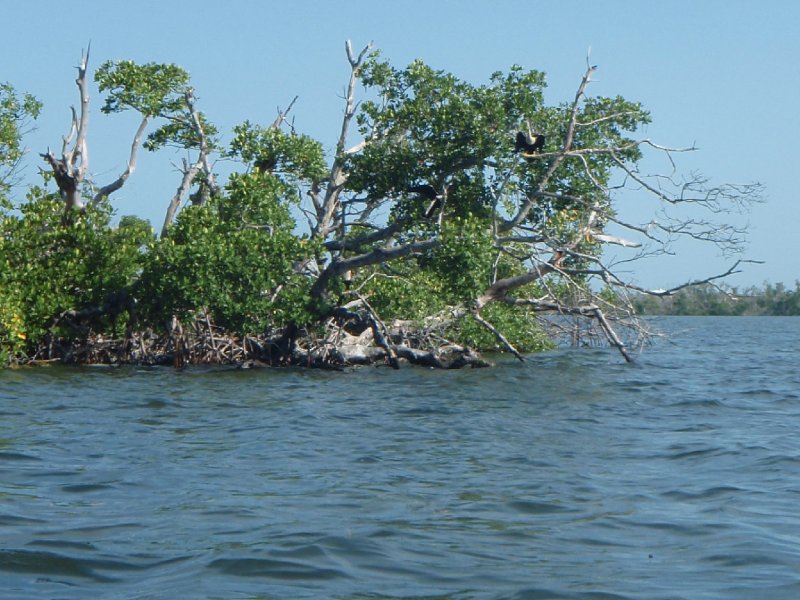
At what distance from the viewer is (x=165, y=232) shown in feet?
70.1

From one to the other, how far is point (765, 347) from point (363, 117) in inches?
807

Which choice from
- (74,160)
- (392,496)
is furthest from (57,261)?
(392,496)

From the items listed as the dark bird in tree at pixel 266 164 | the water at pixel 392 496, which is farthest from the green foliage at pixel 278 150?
the water at pixel 392 496

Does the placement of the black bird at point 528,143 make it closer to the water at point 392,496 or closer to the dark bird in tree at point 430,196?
the dark bird in tree at point 430,196

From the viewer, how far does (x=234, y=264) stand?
1859 centimetres

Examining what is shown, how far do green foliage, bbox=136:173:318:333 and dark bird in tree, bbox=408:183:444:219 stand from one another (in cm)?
234

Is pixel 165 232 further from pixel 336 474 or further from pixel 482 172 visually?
pixel 336 474

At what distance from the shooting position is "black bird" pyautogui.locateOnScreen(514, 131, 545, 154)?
18516 mm

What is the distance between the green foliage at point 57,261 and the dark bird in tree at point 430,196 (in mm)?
5172

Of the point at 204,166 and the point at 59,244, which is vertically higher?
the point at 204,166

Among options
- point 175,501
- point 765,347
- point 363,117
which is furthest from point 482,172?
point 765,347

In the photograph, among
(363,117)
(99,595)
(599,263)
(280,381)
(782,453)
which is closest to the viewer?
(99,595)

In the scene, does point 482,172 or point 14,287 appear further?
point 482,172

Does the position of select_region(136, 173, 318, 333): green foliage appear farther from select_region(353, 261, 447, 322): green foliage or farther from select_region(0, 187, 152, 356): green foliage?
select_region(353, 261, 447, 322): green foliage
